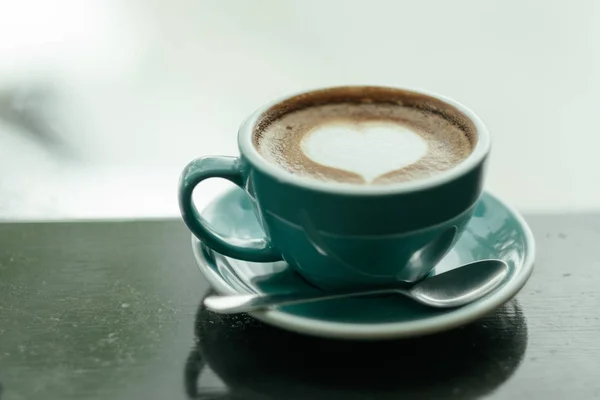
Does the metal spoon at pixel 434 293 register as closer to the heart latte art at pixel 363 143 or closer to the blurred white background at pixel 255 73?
the heart latte art at pixel 363 143

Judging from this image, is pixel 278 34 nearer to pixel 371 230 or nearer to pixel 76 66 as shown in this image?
pixel 76 66

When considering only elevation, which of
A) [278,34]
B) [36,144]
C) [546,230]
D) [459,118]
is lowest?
[36,144]

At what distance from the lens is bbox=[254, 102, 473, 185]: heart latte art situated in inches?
23.4

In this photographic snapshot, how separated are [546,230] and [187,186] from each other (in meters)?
0.37

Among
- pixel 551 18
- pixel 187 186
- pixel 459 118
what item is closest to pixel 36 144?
pixel 187 186

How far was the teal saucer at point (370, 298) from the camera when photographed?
49 centimetres

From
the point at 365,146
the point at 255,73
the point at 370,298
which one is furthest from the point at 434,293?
the point at 255,73

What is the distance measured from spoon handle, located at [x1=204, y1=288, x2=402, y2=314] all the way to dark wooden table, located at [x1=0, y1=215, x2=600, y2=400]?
0.03 m

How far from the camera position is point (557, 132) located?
1.21 metres

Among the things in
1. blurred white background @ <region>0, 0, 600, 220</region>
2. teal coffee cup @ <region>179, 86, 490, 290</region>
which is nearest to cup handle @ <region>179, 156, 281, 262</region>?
teal coffee cup @ <region>179, 86, 490, 290</region>

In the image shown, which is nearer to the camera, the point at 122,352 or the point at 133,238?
the point at 122,352

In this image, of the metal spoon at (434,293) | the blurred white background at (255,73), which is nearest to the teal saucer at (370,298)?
the metal spoon at (434,293)

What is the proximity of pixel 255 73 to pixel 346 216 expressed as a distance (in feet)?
2.97

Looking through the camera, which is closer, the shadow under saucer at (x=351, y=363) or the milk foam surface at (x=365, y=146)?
the shadow under saucer at (x=351, y=363)
